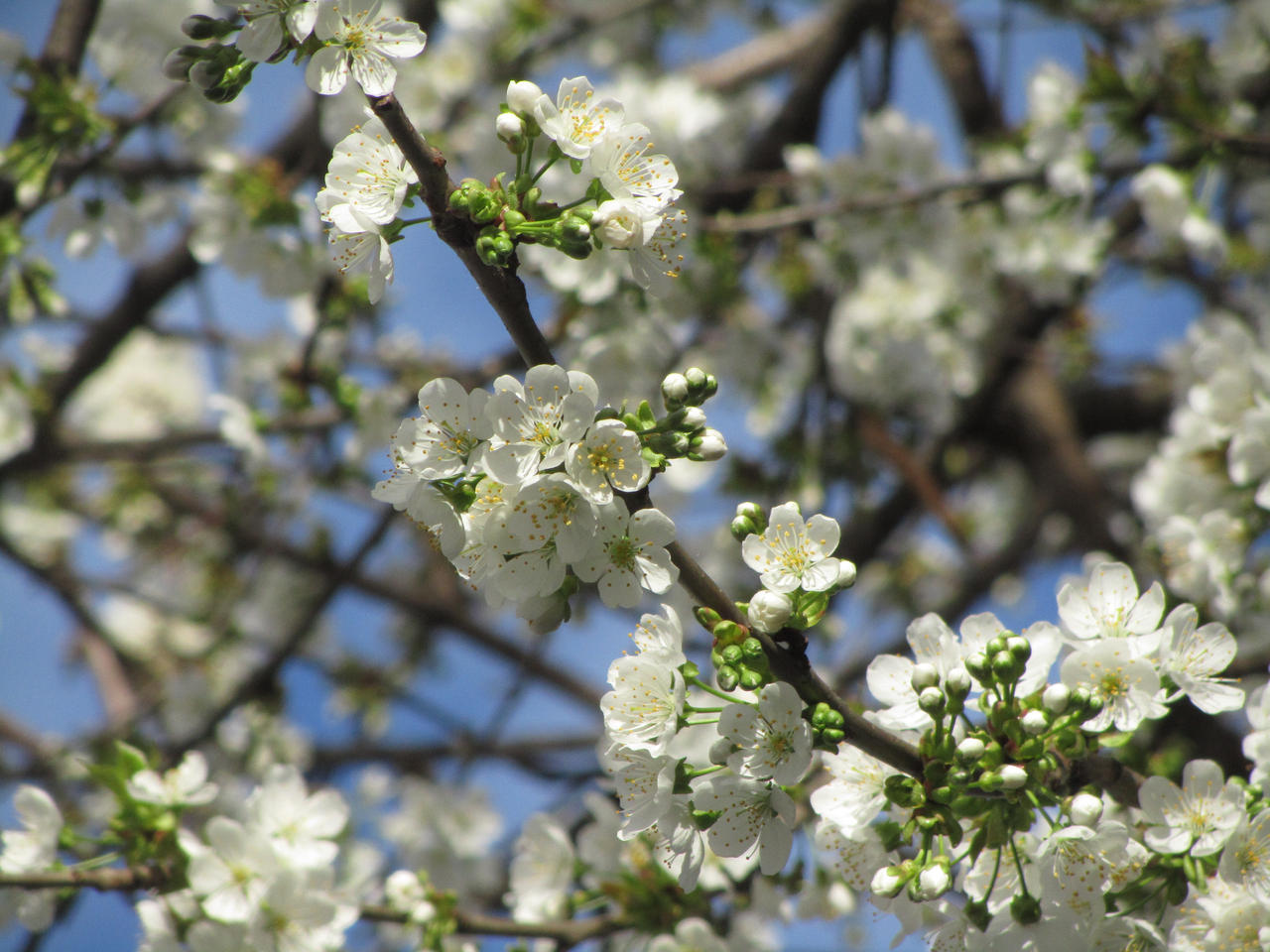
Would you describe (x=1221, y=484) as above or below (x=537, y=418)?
above

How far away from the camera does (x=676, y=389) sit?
1.60 metres

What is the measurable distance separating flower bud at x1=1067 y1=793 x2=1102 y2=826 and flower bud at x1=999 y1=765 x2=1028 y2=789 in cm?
13

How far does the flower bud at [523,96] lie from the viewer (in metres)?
1.64

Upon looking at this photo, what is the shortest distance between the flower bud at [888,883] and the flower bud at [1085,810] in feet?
1.03

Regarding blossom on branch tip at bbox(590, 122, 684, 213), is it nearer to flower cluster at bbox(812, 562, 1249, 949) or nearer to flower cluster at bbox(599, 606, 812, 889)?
flower cluster at bbox(599, 606, 812, 889)

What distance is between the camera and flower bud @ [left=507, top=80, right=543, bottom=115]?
1641 mm

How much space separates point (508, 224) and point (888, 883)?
1.30 meters

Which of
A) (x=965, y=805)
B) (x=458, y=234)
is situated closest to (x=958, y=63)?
(x=458, y=234)

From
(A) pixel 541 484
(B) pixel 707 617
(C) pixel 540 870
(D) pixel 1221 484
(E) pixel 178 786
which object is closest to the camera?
(A) pixel 541 484

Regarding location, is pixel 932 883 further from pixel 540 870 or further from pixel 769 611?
pixel 540 870

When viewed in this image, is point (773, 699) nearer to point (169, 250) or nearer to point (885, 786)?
point (885, 786)

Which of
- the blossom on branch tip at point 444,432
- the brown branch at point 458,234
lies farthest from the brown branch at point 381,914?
the brown branch at point 458,234

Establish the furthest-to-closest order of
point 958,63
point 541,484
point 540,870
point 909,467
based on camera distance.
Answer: point 958,63, point 909,467, point 540,870, point 541,484

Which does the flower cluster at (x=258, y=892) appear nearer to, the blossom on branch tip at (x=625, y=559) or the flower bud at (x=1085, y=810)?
the blossom on branch tip at (x=625, y=559)
